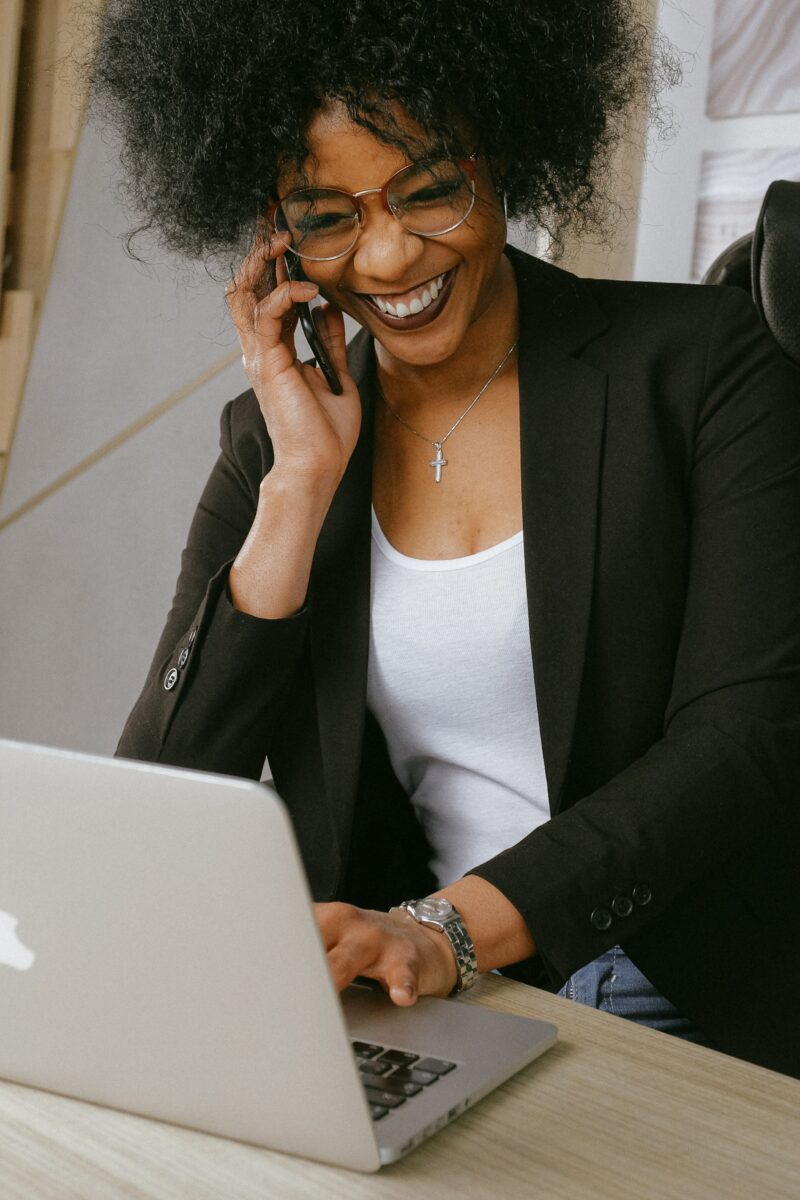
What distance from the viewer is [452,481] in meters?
1.43

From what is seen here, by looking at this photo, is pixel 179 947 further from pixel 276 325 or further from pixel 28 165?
pixel 28 165

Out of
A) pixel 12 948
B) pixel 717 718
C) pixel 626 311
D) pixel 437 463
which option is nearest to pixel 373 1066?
pixel 12 948

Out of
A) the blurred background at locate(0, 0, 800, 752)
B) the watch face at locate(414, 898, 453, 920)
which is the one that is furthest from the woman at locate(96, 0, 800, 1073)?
the blurred background at locate(0, 0, 800, 752)

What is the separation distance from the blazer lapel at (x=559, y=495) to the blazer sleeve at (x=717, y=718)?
100 mm

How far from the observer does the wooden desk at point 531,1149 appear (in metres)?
0.68

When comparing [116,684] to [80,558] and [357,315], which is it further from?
[357,315]

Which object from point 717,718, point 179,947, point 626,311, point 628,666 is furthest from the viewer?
point 626,311

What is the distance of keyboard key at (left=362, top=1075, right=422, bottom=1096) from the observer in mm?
760

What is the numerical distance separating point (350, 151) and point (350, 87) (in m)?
0.06

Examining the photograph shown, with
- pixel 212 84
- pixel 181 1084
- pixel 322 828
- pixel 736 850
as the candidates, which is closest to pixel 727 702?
pixel 736 850

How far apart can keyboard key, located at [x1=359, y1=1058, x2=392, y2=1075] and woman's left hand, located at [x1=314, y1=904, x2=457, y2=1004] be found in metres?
0.08

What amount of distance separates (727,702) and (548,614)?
192mm

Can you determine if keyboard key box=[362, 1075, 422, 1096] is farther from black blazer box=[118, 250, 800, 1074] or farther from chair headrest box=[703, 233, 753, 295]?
chair headrest box=[703, 233, 753, 295]

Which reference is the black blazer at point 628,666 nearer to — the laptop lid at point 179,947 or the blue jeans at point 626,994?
the blue jeans at point 626,994
